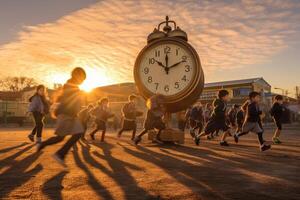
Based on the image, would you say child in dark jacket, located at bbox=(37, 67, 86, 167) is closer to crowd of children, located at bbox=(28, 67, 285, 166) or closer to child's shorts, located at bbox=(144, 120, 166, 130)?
crowd of children, located at bbox=(28, 67, 285, 166)

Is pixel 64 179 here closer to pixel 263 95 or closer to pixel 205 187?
pixel 205 187

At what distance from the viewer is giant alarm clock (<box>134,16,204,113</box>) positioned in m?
7.36

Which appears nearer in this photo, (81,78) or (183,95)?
(81,78)

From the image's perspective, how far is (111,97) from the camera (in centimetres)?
5312

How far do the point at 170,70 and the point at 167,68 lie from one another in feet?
0.27

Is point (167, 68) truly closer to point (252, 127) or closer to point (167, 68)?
point (167, 68)

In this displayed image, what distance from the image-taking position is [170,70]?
7543 millimetres

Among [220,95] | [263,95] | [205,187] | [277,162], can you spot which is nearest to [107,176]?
[205,187]

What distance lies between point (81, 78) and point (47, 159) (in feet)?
4.46

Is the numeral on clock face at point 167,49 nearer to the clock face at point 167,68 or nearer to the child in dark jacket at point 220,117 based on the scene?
the clock face at point 167,68

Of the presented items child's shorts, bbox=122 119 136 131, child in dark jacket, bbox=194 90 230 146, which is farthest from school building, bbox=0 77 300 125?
child in dark jacket, bbox=194 90 230 146

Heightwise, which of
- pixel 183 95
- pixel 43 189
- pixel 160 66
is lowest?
pixel 43 189

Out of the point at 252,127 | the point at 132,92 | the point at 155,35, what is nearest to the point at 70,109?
the point at 155,35

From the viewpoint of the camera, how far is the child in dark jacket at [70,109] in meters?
5.29
